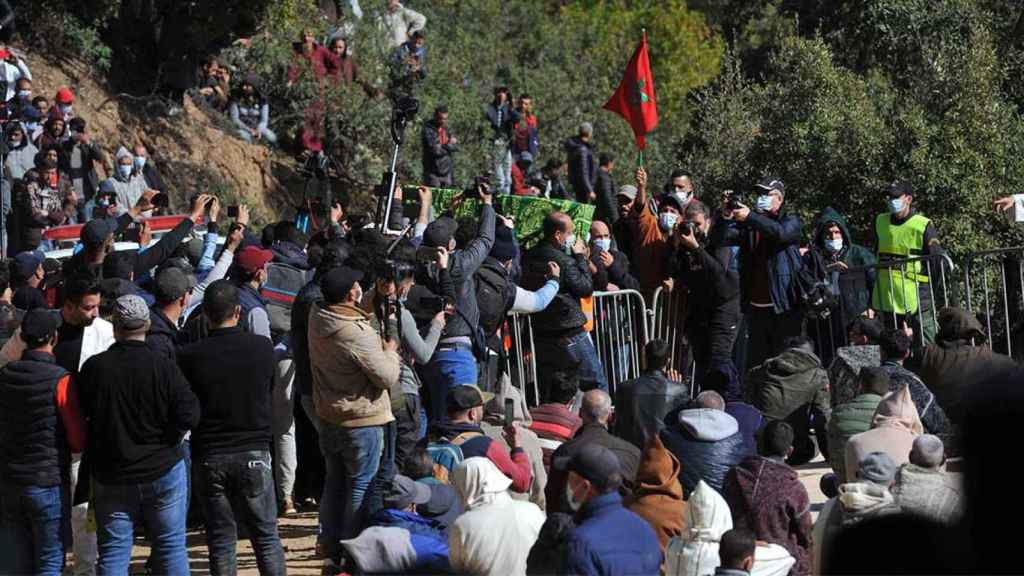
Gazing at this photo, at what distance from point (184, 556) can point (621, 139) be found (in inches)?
878

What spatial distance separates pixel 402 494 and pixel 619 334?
17.1ft

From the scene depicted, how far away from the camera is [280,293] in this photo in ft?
31.7

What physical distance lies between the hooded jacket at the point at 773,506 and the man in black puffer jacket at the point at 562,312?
3.52m

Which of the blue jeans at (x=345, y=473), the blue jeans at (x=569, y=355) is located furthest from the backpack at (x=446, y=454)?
the blue jeans at (x=569, y=355)

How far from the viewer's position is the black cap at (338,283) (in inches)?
300

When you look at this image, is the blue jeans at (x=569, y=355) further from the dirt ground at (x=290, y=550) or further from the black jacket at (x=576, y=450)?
the black jacket at (x=576, y=450)

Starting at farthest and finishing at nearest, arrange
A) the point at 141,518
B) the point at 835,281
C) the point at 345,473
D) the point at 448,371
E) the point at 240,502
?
the point at 835,281, the point at 448,371, the point at 345,473, the point at 240,502, the point at 141,518

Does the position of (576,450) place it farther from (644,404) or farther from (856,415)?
(856,415)

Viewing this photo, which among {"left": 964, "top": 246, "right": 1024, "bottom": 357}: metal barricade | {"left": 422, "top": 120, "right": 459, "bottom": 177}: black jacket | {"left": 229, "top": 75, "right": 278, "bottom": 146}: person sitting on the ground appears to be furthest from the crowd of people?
{"left": 229, "top": 75, "right": 278, "bottom": 146}: person sitting on the ground

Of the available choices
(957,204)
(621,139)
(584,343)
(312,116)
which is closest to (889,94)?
(957,204)

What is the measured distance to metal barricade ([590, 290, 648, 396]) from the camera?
1156cm

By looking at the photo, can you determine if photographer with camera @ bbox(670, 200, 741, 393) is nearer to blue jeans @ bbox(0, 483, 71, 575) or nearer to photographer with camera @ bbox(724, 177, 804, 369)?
photographer with camera @ bbox(724, 177, 804, 369)

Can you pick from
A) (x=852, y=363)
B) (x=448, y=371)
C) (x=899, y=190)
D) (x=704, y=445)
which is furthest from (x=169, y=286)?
(x=899, y=190)

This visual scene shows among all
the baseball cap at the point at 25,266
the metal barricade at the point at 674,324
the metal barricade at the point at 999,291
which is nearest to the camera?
the baseball cap at the point at 25,266
